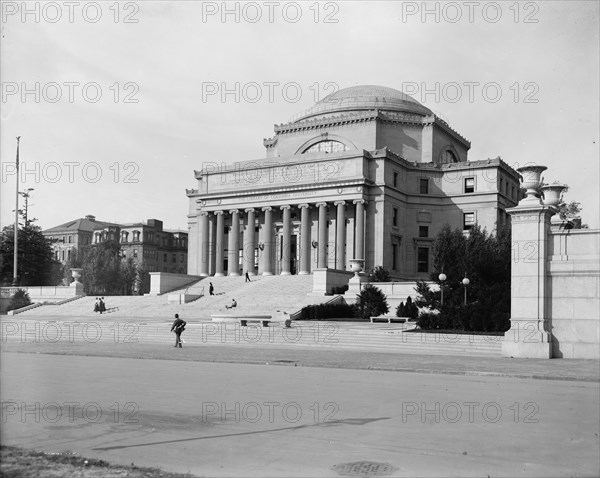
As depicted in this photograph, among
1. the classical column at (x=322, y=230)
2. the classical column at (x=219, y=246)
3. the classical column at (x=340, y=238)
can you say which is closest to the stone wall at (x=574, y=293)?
the classical column at (x=340, y=238)

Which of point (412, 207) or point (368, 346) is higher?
point (412, 207)

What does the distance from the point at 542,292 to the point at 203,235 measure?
A: 59425 mm

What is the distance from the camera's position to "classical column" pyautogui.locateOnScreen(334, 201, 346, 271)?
68.9m

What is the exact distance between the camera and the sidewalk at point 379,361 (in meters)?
18.3

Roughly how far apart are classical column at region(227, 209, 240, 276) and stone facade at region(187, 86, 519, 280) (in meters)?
0.11

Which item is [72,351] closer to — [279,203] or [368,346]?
[368,346]

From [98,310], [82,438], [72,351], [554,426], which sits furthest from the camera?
[98,310]

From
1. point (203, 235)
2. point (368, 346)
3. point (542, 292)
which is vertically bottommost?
point (368, 346)

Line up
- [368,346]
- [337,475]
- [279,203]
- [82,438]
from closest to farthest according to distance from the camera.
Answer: [337,475] → [82,438] → [368,346] → [279,203]

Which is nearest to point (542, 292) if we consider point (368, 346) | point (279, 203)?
point (368, 346)

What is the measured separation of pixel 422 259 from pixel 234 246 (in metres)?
20.6

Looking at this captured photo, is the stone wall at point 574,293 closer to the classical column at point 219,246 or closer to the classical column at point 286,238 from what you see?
→ the classical column at point 286,238

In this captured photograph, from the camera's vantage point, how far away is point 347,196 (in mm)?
68875

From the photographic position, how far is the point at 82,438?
916 centimetres
